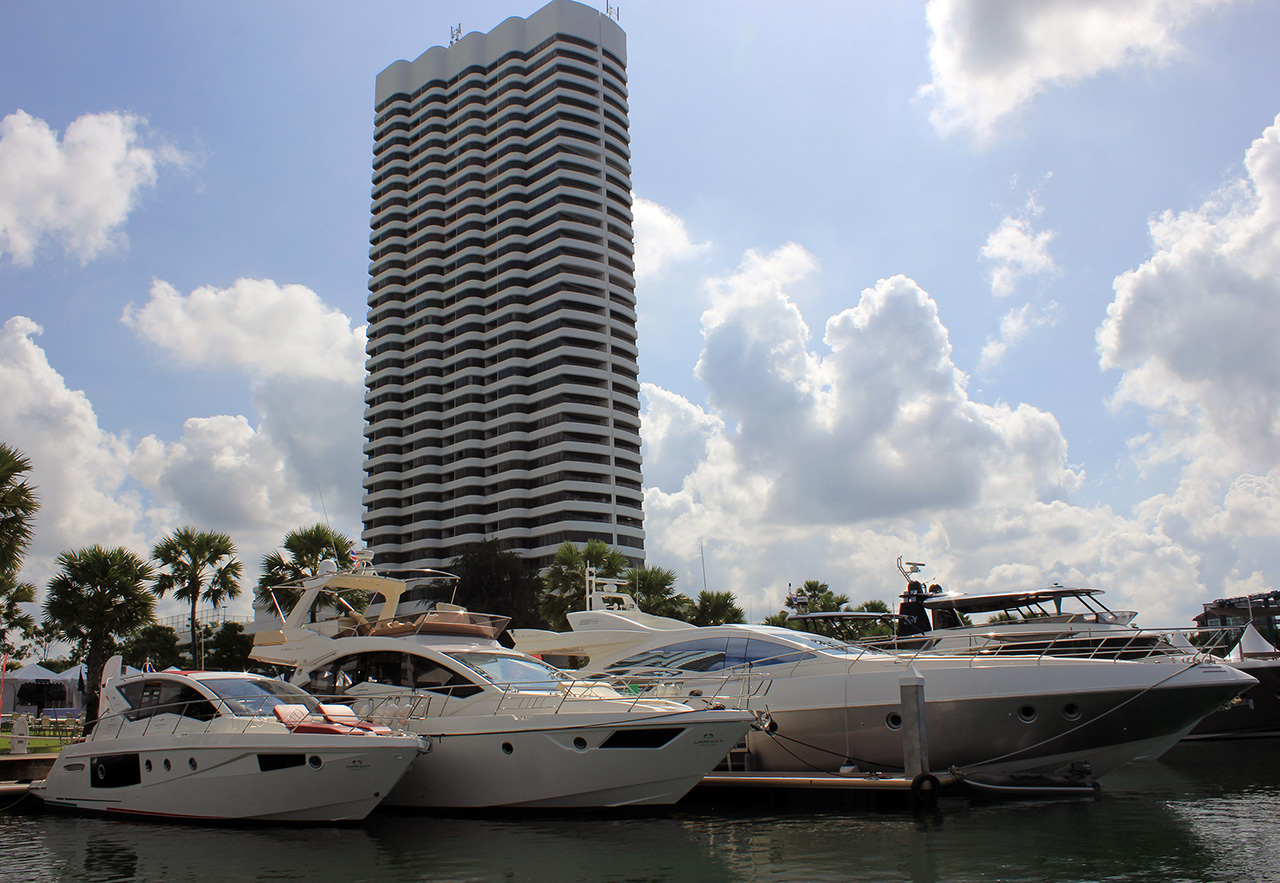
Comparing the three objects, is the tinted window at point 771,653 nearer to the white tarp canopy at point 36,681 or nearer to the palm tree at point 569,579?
the palm tree at point 569,579

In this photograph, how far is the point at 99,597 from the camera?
965 inches

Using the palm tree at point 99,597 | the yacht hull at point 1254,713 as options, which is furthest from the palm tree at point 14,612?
the yacht hull at point 1254,713

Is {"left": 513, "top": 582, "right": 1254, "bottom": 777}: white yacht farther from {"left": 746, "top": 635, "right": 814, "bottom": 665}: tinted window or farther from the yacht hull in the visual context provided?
the yacht hull

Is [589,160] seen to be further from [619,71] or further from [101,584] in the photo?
[101,584]

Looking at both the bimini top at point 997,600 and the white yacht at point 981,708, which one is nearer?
the white yacht at point 981,708

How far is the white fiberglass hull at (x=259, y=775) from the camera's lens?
463 inches

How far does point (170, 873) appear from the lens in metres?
9.72

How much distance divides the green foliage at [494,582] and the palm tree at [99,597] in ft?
129

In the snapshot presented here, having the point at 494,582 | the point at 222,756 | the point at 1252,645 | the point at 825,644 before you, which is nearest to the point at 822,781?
the point at 825,644

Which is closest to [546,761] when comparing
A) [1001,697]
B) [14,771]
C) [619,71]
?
[1001,697]

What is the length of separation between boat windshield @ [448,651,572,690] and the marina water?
202 cm

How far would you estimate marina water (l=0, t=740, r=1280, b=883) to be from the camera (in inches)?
357

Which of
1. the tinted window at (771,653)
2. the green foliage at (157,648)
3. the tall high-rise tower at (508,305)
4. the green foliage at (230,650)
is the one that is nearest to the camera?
the tinted window at (771,653)

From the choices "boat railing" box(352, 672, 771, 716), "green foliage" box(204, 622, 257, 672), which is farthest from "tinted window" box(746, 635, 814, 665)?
"green foliage" box(204, 622, 257, 672)
